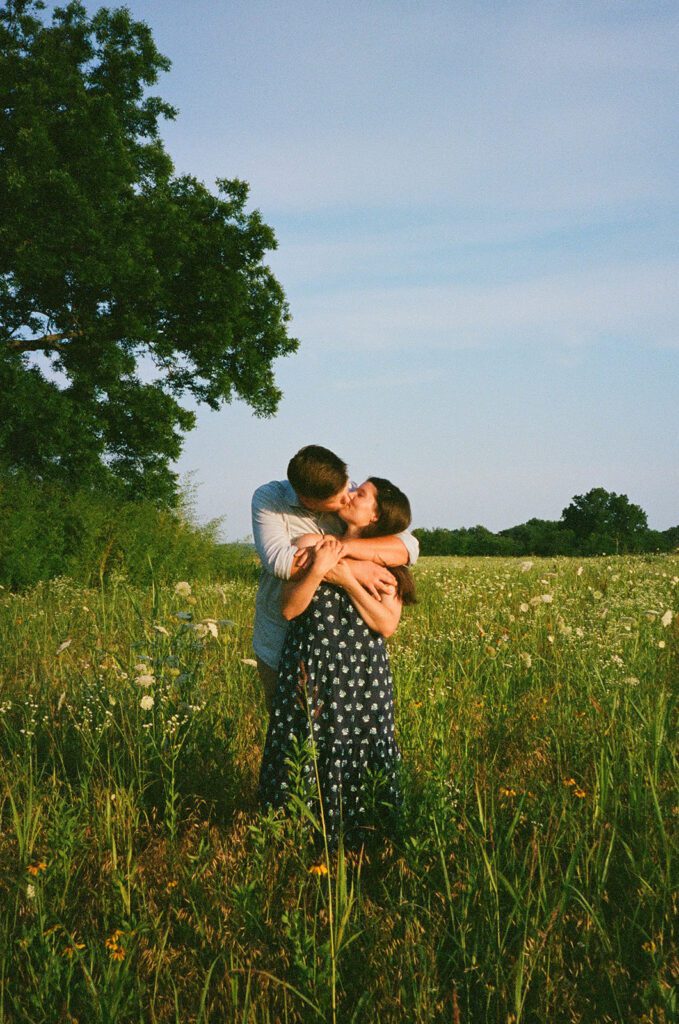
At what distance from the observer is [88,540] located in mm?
15438

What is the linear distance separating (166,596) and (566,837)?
490 cm

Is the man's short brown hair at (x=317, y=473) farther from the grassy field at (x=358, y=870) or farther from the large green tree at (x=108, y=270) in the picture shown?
the large green tree at (x=108, y=270)

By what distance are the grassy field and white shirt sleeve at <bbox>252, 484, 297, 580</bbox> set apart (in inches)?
28.8

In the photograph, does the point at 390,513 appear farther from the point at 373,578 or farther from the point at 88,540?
the point at 88,540

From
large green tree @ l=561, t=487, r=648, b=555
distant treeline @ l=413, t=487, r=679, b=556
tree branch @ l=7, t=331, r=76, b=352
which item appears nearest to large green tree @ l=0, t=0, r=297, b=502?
tree branch @ l=7, t=331, r=76, b=352

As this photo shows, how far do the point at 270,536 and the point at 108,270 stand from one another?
1716 centimetres

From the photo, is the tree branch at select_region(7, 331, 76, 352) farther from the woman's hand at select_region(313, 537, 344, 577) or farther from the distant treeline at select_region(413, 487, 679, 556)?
the woman's hand at select_region(313, 537, 344, 577)

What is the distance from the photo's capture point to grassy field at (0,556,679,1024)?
7.77ft

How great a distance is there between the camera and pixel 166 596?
296 inches

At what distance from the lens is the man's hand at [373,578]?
3502 mm

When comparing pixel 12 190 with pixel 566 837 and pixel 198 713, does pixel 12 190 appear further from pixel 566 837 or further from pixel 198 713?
pixel 566 837

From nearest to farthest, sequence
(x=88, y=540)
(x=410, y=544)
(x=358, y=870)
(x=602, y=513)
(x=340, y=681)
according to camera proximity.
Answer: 1. (x=358, y=870)
2. (x=340, y=681)
3. (x=410, y=544)
4. (x=88, y=540)
5. (x=602, y=513)

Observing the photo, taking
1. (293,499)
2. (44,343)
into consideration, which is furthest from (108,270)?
(293,499)

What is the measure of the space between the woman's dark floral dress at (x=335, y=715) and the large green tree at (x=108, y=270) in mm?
15843
